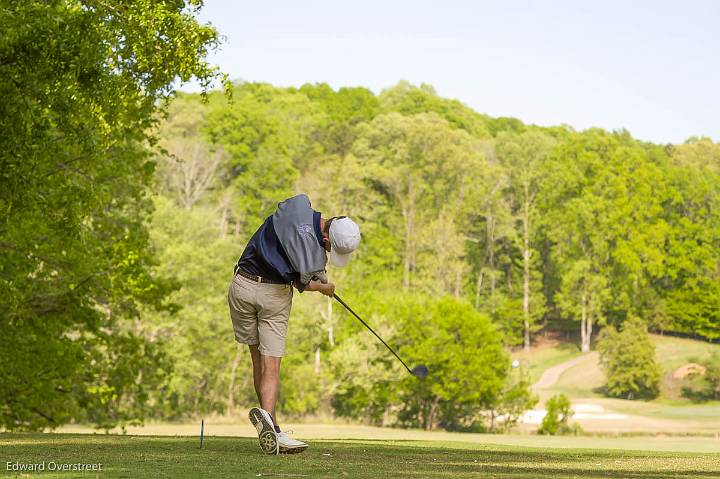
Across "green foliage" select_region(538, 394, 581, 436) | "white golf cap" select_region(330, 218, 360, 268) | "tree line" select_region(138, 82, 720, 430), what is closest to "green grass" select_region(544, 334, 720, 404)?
"tree line" select_region(138, 82, 720, 430)

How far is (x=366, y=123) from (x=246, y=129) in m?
11.2

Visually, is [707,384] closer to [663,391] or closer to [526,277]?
[663,391]

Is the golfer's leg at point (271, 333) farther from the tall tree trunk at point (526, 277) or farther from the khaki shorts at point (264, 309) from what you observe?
the tall tree trunk at point (526, 277)

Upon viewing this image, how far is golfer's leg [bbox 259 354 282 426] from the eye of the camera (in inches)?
310

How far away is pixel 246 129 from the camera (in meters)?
90.1

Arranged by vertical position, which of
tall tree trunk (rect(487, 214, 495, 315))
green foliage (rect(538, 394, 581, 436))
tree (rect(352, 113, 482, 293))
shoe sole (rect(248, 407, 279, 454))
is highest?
tree (rect(352, 113, 482, 293))

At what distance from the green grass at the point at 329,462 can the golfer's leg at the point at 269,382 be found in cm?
36

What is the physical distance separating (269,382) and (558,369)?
7308 cm

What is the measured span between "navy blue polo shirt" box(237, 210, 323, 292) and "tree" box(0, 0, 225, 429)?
4.26m

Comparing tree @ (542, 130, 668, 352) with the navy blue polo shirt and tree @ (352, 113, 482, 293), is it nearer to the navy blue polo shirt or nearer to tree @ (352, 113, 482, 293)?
tree @ (352, 113, 482, 293)

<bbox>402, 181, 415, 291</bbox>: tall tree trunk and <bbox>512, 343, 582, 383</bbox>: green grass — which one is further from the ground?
<bbox>402, 181, 415, 291</bbox>: tall tree trunk

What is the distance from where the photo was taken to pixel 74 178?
17391 mm

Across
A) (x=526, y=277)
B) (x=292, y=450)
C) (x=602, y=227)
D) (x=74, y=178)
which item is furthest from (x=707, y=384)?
(x=292, y=450)

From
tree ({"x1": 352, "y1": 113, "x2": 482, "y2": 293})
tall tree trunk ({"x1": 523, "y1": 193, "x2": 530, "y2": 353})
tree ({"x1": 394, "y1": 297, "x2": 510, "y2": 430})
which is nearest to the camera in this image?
tree ({"x1": 394, "y1": 297, "x2": 510, "y2": 430})
